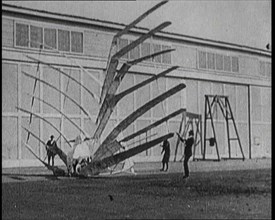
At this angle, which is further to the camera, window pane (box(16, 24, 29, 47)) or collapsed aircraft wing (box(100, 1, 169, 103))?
window pane (box(16, 24, 29, 47))

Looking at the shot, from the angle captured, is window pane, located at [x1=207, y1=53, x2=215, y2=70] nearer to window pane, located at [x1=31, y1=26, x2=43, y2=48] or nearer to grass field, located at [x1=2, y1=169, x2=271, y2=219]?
grass field, located at [x1=2, y1=169, x2=271, y2=219]

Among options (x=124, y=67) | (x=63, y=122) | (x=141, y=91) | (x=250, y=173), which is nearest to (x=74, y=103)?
(x=63, y=122)

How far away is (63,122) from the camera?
5277 mm

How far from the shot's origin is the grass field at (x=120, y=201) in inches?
168

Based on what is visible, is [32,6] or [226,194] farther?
[226,194]

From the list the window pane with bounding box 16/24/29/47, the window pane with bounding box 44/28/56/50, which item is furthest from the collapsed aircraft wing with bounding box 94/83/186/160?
the window pane with bounding box 16/24/29/47

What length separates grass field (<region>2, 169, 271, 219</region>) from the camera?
4.27m

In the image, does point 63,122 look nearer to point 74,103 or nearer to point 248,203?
point 74,103

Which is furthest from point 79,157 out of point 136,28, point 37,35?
point 136,28

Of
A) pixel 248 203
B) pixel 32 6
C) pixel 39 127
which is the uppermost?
pixel 32 6

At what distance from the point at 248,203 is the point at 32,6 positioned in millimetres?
3179

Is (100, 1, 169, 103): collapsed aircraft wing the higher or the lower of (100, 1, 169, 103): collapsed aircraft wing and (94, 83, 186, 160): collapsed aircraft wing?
the higher

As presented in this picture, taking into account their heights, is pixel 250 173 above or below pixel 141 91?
below

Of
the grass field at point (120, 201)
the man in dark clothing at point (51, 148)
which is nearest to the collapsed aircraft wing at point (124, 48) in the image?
the grass field at point (120, 201)
